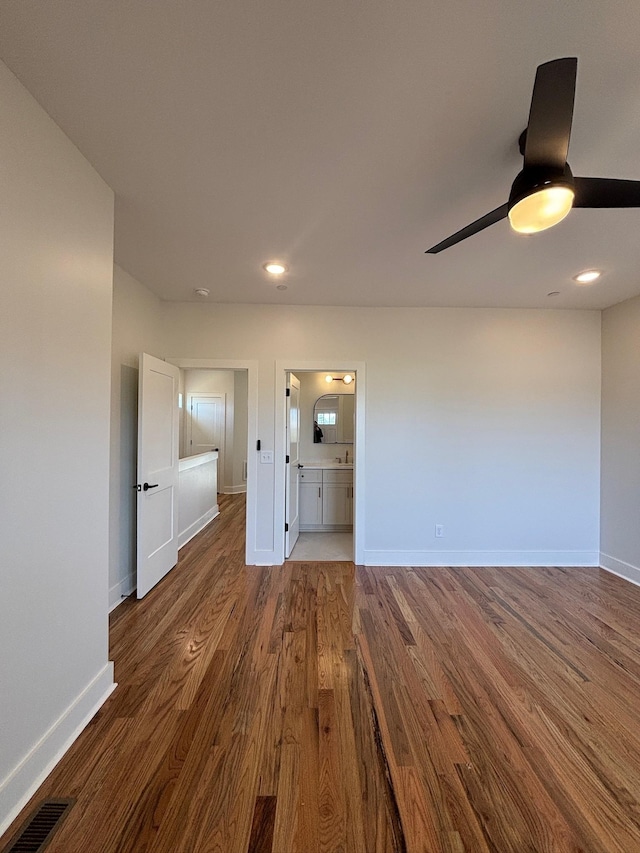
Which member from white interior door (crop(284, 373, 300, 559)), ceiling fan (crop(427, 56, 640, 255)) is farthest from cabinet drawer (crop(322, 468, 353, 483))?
ceiling fan (crop(427, 56, 640, 255))

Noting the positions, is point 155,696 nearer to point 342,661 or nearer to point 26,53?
point 342,661

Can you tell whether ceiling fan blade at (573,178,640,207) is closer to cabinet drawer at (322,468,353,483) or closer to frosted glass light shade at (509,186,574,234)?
frosted glass light shade at (509,186,574,234)

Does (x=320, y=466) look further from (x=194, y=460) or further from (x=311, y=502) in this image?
(x=194, y=460)

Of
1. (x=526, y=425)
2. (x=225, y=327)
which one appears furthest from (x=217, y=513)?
(x=526, y=425)

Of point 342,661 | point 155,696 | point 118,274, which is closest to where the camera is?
point 155,696

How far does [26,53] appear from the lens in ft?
3.84

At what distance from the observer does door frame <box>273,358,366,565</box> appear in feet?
11.9

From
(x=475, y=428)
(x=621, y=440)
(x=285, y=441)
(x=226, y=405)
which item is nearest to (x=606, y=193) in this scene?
(x=475, y=428)

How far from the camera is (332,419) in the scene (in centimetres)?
535

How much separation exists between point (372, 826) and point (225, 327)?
357 centimetres

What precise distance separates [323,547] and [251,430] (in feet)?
5.46

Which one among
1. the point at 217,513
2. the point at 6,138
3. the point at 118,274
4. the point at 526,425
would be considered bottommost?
the point at 217,513

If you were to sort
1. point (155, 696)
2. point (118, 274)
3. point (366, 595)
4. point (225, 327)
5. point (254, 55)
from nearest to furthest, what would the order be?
point (254, 55) < point (155, 696) < point (118, 274) < point (366, 595) < point (225, 327)

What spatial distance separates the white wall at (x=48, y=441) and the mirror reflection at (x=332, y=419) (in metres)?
3.66
